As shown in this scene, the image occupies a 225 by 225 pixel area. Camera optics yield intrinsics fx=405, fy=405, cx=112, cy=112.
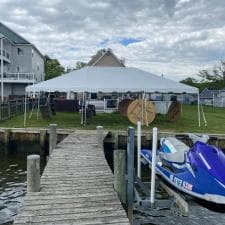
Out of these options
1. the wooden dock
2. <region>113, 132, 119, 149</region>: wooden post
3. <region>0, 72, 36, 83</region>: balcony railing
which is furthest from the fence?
<region>0, 72, 36, 83</region>: balcony railing

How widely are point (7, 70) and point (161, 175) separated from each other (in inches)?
1700

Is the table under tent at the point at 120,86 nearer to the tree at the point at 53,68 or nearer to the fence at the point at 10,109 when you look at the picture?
the fence at the point at 10,109

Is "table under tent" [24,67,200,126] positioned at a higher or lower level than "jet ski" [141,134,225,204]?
higher

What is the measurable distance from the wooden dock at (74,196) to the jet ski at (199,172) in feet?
5.39

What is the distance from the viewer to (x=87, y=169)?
10.1 meters

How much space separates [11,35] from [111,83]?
115ft

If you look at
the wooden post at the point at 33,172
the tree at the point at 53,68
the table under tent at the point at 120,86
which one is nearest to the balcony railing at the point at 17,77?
the table under tent at the point at 120,86

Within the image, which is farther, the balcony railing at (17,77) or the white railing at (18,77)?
the white railing at (18,77)

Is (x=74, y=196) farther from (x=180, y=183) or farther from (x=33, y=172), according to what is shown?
(x=180, y=183)

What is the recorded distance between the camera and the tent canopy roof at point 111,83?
18.5m

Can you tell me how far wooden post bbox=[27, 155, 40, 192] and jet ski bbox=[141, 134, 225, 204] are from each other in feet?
11.3

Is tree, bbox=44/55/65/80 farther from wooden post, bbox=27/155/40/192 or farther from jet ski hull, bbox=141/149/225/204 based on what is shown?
wooden post, bbox=27/155/40/192

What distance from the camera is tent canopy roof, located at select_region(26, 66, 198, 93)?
18500 mm

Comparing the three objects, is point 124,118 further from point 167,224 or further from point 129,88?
point 167,224
